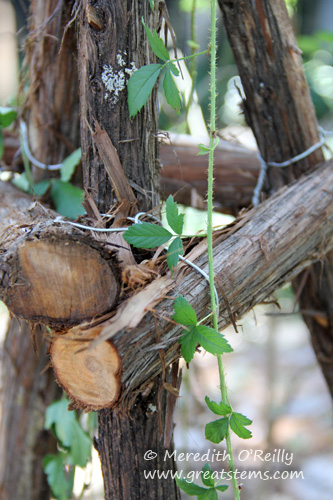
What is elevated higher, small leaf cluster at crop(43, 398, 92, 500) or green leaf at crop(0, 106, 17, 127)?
green leaf at crop(0, 106, 17, 127)

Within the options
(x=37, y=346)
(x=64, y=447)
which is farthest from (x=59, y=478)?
(x=37, y=346)

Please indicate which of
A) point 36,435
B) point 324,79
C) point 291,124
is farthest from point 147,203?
point 324,79

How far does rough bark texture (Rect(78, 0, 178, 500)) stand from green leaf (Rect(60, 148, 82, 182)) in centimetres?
26

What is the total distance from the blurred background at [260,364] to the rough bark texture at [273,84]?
12 centimetres

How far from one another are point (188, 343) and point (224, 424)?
103mm

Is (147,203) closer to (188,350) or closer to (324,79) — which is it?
(188,350)

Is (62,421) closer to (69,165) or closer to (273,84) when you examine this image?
(69,165)

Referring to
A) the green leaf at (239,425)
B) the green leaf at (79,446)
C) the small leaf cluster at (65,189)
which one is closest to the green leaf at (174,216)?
the green leaf at (239,425)

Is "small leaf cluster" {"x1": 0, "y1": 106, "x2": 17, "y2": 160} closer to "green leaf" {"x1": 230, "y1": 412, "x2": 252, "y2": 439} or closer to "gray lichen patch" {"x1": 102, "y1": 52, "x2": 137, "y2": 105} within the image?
"gray lichen patch" {"x1": 102, "y1": 52, "x2": 137, "y2": 105}

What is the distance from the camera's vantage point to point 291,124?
0.87 meters

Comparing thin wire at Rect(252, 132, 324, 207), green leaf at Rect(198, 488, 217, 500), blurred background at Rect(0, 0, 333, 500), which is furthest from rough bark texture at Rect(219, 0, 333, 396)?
green leaf at Rect(198, 488, 217, 500)

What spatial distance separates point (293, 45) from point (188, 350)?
2.04ft

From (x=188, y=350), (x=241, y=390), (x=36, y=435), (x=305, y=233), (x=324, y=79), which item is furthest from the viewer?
(x=241, y=390)

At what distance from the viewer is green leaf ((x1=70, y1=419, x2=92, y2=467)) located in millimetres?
902
